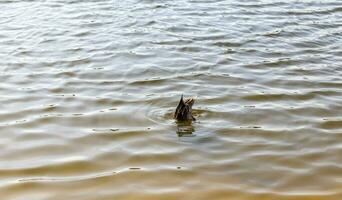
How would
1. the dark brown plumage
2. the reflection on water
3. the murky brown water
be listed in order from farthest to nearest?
the dark brown plumage < the reflection on water < the murky brown water

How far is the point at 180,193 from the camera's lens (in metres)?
4.08

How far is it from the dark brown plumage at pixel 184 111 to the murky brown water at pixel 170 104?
0.11m

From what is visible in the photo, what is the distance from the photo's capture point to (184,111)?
5.28 metres

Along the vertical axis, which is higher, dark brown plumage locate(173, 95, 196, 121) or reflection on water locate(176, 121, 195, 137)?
dark brown plumage locate(173, 95, 196, 121)

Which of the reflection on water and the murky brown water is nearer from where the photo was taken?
the murky brown water

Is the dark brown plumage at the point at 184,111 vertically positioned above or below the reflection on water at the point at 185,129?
above

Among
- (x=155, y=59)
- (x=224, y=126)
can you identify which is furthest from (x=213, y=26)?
(x=224, y=126)

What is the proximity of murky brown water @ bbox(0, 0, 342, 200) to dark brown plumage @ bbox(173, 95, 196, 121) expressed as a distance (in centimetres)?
11

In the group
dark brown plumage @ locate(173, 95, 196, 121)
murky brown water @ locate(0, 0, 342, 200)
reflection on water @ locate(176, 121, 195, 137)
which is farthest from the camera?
dark brown plumage @ locate(173, 95, 196, 121)

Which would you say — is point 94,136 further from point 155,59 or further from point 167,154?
point 155,59

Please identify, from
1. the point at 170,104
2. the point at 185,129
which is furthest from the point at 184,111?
the point at 170,104

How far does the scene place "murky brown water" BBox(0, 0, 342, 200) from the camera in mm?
4297

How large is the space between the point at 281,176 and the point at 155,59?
354 cm

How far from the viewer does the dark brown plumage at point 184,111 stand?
528 cm
